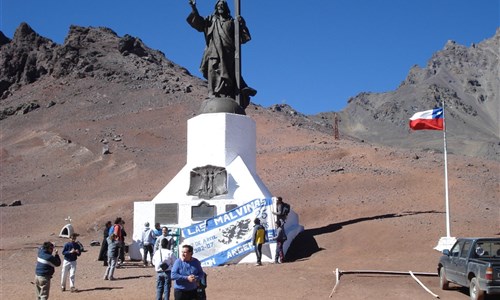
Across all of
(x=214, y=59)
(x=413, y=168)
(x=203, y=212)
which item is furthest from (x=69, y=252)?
(x=413, y=168)

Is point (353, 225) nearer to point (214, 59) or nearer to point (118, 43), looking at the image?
point (214, 59)

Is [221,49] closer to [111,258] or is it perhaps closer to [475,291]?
[111,258]

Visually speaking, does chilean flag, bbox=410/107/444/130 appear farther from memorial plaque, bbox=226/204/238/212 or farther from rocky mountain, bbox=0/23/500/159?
rocky mountain, bbox=0/23/500/159

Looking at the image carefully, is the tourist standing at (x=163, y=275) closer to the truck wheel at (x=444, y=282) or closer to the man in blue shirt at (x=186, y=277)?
the man in blue shirt at (x=186, y=277)

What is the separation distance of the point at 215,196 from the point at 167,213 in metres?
1.38

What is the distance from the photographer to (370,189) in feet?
92.3

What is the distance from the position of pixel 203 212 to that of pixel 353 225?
5.21 metres

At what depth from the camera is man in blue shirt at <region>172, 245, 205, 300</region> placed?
7.92 meters

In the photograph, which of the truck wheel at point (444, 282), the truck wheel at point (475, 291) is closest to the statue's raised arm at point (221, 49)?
the truck wheel at point (444, 282)

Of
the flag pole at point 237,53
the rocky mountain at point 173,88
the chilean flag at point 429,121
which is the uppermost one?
the rocky mountain at point 173,88

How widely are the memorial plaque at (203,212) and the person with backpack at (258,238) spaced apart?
1.69m

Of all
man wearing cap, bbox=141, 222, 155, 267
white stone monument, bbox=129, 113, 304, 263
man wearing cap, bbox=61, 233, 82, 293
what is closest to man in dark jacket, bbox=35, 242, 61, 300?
man wearing cap, bbox=61, 233, 82, 293

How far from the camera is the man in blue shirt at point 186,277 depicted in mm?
7918

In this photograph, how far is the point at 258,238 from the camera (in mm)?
15102
